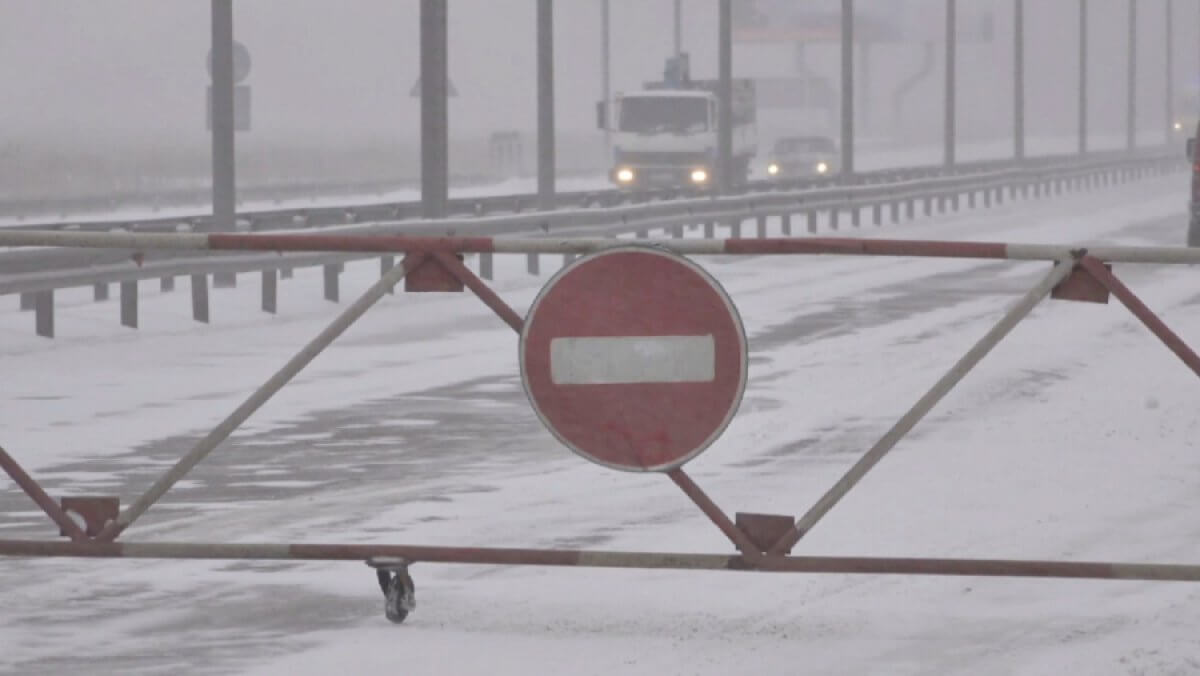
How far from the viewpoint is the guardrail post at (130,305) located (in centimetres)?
2138

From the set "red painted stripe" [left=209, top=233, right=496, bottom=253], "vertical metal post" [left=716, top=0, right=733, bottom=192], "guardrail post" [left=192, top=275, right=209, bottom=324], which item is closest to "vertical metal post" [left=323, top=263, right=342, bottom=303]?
"guardrail post" [left=192, top=275, right=209, bottom=324]

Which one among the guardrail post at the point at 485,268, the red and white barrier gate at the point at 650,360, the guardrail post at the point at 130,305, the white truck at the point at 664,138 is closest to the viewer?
the red and white barrier gate at the point at 650,360

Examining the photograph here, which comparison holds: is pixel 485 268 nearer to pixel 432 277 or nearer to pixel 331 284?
pixel 331 284

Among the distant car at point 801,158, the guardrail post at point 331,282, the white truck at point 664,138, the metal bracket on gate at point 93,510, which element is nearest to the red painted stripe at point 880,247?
the metal bracket on gate at point 93,510

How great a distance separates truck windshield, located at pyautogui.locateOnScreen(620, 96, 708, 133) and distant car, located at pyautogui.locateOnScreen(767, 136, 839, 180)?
61.9 feet

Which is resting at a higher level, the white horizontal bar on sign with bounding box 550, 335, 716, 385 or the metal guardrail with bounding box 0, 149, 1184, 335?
the white horizontal bar on sign with bounding box 550, 335, 716, 385

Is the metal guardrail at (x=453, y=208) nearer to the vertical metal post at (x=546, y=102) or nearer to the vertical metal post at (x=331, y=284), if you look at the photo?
the vertical metal post at (x=546, y=102)

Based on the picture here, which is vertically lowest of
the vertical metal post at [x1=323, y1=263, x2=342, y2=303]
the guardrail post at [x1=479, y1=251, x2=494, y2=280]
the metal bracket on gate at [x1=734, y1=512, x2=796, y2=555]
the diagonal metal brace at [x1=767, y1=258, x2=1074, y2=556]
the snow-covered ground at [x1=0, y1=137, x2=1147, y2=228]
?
the snow-covered ground at [x1=0, y1=137, x2=1147, y2=228]

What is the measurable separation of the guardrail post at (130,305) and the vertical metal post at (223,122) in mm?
4866

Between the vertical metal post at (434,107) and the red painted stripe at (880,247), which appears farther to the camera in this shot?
the vertical metal post at (434,107)

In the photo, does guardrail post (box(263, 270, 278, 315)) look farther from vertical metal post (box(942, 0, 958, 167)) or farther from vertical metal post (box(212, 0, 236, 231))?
vertical metal post (box(942, 0, 958, 167))

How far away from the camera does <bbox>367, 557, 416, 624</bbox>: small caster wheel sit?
8.25 meters

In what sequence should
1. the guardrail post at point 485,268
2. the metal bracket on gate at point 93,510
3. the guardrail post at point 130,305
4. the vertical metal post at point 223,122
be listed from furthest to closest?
the guardrail post at point 485,268 < the vertical metal post at point 223,122 < the guardrail post at point 130,305 < the metal bracket on gate at point 93,510

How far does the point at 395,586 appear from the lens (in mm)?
8289
